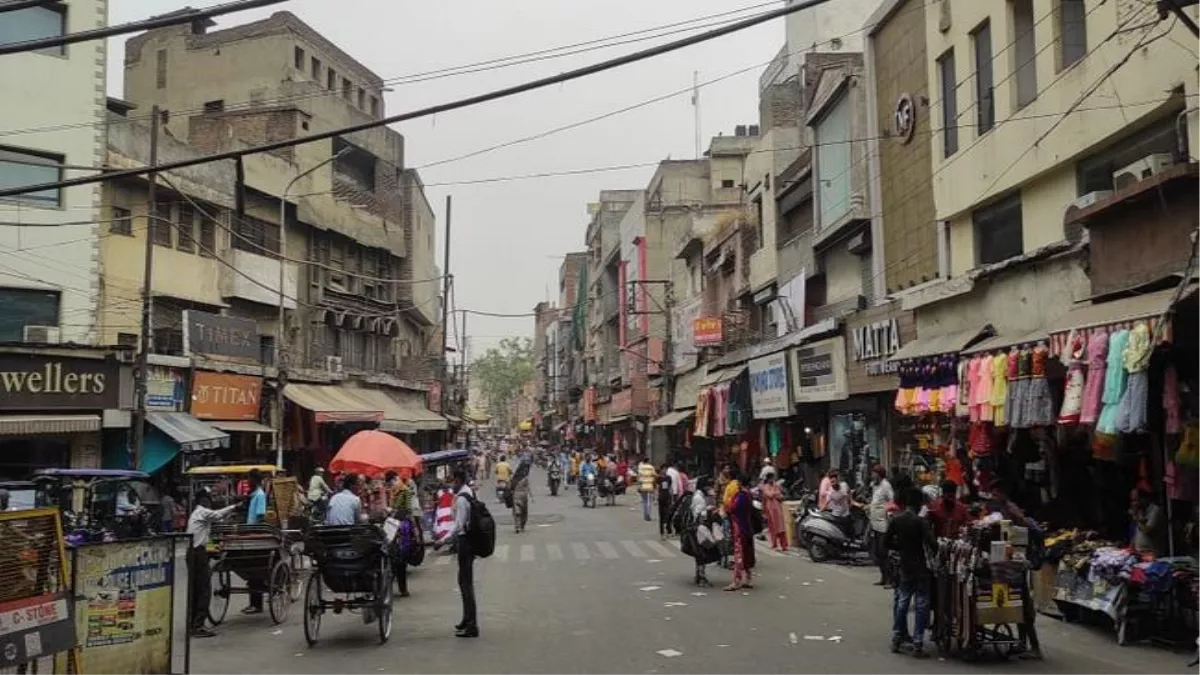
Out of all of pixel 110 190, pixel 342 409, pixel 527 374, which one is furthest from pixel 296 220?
pixel 527 374

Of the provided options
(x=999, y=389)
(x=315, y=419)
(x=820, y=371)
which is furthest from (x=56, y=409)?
(x=999, y=389)

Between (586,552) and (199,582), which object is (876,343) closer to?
(586,552)

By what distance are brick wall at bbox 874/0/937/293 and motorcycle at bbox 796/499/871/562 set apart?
4734 mm

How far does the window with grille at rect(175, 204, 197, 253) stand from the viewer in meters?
30.7

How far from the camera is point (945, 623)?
9.77 meters

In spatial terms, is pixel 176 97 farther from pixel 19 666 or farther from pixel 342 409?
pixel 19 666

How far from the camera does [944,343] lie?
1673 cm

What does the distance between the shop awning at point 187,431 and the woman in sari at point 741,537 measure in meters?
15.7

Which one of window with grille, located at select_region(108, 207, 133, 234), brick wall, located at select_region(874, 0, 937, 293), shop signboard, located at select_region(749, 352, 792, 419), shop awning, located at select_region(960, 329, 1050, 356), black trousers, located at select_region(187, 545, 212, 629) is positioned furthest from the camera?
window with grille, located at select_region(108, 207, 133, 234)

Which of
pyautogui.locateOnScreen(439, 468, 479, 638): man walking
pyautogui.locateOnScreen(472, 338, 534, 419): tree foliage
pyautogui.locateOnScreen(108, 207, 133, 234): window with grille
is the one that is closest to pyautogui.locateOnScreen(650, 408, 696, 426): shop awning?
pyautogui.locateOnScreen(108, 207, 133, 234): window with grille

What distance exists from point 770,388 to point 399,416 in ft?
63.7

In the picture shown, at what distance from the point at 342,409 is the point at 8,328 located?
1146 cm

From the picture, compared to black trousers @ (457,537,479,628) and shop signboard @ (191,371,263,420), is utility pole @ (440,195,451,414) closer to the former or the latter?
shop signboard @ (191,371,263,420)

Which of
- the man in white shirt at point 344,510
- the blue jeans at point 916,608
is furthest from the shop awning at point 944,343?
the man in white shirt at point 344,510
